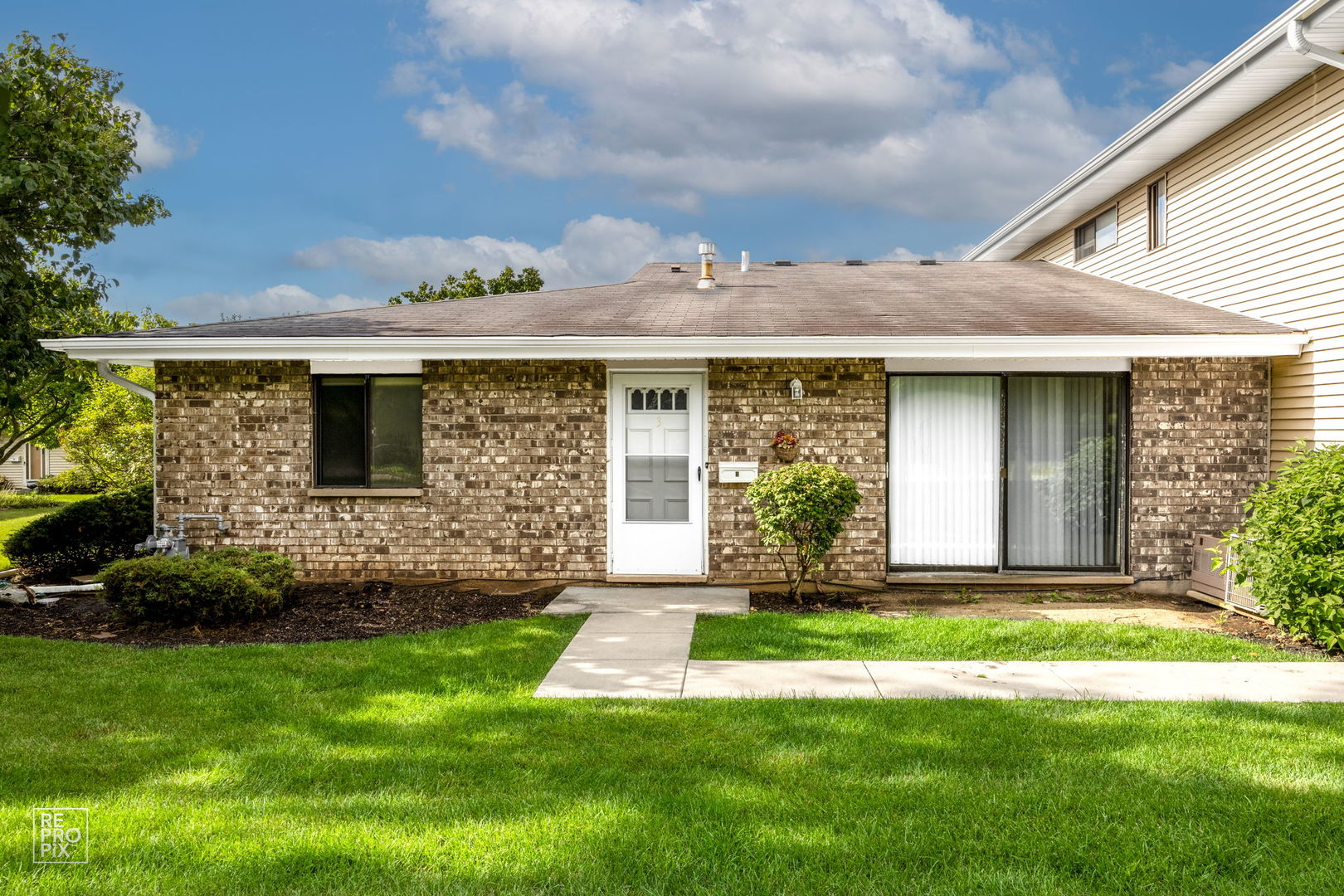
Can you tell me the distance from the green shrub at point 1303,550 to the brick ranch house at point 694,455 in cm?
177

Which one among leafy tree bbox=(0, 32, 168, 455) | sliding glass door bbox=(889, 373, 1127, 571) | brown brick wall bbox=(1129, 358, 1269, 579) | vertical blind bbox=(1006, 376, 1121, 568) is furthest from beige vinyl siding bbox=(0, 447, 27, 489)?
brown brick wall bbox=(1129, 358, 1269, 579)

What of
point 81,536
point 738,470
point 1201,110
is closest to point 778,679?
point 738,470

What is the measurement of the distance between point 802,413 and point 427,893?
667cm

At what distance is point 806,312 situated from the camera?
959 centimetres

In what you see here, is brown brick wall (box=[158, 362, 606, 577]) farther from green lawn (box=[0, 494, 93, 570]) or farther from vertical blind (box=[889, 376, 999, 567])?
green lawn (box=[0, 494, 93, 570])

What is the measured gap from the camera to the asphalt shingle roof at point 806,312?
848 cm

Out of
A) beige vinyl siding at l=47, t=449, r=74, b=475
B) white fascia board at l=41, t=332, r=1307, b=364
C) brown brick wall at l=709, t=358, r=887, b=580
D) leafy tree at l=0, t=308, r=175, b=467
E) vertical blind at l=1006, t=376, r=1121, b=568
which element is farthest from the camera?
beige vinyl siding at l=47, t=449, r=74, b=475

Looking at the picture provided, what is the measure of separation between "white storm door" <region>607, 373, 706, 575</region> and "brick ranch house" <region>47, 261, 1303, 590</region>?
0.07ft

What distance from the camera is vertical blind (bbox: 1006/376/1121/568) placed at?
895 cm

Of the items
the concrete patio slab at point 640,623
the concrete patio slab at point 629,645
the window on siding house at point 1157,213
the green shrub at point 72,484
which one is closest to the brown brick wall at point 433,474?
the concrete patio slab at point 640,623

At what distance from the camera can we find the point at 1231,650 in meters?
6.31

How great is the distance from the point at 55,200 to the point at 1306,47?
1570cm

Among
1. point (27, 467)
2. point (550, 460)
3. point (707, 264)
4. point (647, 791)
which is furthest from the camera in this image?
point (27, 467)

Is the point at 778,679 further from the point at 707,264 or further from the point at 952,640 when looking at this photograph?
the point at 707,264
